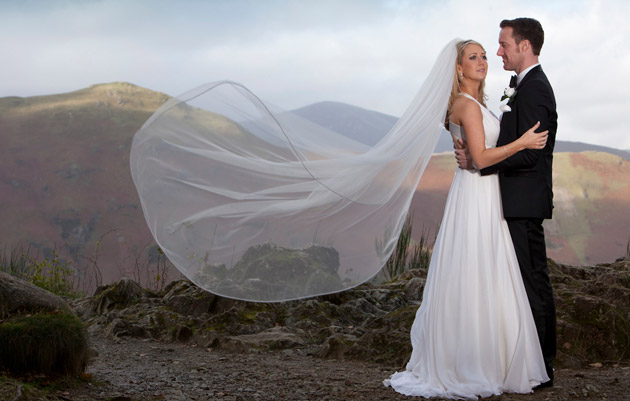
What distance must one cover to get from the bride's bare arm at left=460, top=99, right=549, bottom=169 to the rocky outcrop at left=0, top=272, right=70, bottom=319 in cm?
318

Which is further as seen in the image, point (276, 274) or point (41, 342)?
point (276, 274)

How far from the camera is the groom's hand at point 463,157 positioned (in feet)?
13.1

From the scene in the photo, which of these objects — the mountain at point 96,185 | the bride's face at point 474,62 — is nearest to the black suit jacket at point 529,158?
the bride's face at point 474,62

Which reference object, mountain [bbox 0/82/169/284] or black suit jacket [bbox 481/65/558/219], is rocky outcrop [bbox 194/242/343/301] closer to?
black suit jacket [bbox 481/65/558/219]

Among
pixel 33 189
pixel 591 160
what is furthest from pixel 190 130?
pixel 33 189

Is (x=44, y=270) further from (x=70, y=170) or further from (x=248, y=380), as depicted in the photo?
(x=70, y=170)

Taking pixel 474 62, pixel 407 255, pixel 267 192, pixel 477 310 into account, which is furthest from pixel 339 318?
pixel 474 62

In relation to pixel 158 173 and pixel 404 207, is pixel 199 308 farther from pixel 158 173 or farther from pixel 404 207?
pixel 404 207

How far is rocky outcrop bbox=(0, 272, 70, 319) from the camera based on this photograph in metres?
4.52

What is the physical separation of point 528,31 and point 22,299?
3.94m

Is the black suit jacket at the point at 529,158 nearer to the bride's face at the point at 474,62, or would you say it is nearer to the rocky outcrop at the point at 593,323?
the bride's face at the point at 474,62

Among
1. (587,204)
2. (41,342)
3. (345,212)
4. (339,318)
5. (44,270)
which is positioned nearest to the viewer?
(41,342)

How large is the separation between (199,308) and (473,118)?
16.0ft

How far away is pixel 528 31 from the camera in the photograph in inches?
149
